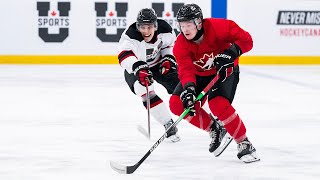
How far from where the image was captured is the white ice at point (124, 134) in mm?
3191

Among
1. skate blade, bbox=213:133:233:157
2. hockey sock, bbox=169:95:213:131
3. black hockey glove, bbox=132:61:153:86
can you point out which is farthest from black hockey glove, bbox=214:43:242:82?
black hockey glove, bbox=132:61:153:86

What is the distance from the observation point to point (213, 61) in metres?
3.49

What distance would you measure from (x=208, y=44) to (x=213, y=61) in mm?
107

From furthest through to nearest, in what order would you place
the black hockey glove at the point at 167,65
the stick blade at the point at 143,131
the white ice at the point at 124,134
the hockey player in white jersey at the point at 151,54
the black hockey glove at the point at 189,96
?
1. the stick blade at the point at 143,131
2. the black hockey glove at the point at 167,65
3. the hockey player in white jersey at the point at 151,54
4. the black hockey glove at the point at 189,96
5. the white ice at the point at 124,134

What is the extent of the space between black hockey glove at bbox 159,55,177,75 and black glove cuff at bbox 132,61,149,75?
20cm

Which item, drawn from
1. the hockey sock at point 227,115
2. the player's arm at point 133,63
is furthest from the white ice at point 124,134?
the player's arm at point 133,63

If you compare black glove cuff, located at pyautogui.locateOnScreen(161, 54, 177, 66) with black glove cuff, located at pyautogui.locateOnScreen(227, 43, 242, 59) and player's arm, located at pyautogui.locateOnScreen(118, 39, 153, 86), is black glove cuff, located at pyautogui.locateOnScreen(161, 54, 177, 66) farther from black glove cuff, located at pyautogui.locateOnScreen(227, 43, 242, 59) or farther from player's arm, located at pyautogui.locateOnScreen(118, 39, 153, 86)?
black glove cuff, located at pyautogui.locateOnScreen(227, 43, 242, 59)

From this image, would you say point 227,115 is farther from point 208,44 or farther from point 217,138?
point 208,44

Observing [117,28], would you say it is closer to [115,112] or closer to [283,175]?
[115,112]

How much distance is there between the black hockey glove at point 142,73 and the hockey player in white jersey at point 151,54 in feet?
0.08

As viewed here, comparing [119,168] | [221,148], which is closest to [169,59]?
[221,148]

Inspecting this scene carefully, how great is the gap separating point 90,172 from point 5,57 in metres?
6.84

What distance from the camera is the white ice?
319cm

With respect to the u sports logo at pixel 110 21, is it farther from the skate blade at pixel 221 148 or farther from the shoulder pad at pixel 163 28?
the skate blade at pixel 221 148
